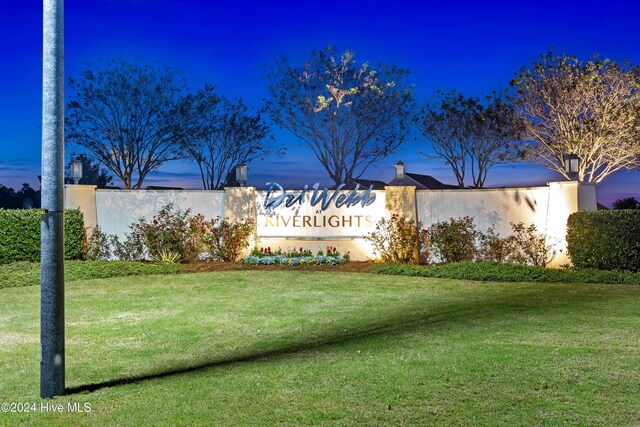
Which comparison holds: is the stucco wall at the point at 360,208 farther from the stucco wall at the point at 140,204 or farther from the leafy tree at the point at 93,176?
the leafy tree at the point at 93,176

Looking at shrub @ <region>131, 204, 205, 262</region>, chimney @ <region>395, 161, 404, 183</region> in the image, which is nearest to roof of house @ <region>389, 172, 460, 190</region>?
chimney @ <region>395, 161, 404, 183</region>

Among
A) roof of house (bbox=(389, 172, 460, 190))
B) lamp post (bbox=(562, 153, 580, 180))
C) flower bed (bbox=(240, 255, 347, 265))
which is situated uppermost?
roof of house (bbox=(389, 172, 460, 190))

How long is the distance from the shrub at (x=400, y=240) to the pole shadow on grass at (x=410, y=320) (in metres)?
5.05

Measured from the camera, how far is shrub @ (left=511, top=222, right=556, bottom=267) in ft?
59.7

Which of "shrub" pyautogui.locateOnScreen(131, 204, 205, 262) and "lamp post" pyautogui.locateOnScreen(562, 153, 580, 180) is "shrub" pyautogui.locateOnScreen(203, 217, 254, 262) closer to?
"shrub" pyautogui.locateOnScreen(131, 204, 205, 262)

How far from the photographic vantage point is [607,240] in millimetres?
16391

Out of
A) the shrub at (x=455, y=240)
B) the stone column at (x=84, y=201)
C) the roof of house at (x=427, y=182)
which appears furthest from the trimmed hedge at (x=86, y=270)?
the roof of house at (x=427, y=182)

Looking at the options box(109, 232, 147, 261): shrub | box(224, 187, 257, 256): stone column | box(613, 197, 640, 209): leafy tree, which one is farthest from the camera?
box(613, 197, 640, 209): leafy tree

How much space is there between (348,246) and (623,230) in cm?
737

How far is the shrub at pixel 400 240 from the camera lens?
1888 cm

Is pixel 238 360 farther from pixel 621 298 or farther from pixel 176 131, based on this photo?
pixel 176 131

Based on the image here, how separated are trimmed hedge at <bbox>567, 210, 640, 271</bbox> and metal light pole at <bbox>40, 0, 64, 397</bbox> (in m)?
13.7

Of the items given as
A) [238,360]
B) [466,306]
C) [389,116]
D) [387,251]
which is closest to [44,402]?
[238,360]

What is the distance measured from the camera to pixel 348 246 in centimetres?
1989
